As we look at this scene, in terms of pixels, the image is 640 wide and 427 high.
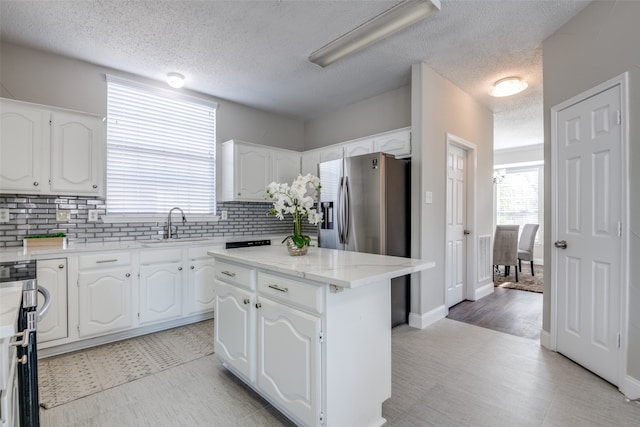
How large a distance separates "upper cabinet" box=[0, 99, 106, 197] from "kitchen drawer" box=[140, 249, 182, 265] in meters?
0.75

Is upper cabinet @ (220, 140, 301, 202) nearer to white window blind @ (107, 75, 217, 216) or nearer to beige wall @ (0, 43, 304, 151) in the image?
white window blind @ (107, 75, 217, 216)

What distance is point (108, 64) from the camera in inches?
122

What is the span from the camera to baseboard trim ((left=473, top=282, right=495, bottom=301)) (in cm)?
410

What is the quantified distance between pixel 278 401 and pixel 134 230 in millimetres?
2611

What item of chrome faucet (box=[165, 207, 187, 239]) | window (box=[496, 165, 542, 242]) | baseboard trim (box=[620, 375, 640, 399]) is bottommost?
baseboard trim (box=[620, 375, 640, 399])

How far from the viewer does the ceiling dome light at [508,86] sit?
3.48 m

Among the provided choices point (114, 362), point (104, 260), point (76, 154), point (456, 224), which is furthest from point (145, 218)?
point (456, 224)

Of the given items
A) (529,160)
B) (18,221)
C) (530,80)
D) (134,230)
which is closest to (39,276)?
(18,221)

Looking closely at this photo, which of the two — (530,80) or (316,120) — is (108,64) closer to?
(316,120)

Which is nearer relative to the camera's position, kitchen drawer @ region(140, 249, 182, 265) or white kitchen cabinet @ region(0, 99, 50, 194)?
white kitchen cabinet @ region(0, 99, 50, 194)

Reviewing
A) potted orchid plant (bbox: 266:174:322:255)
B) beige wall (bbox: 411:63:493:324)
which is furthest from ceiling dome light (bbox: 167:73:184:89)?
beige wall (bbox: 411:63:493:324)

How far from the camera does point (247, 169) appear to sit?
157 inches

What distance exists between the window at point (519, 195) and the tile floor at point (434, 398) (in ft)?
18.2

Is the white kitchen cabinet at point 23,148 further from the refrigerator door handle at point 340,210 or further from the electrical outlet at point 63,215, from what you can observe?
the refrigerator door handle at point 340,210
